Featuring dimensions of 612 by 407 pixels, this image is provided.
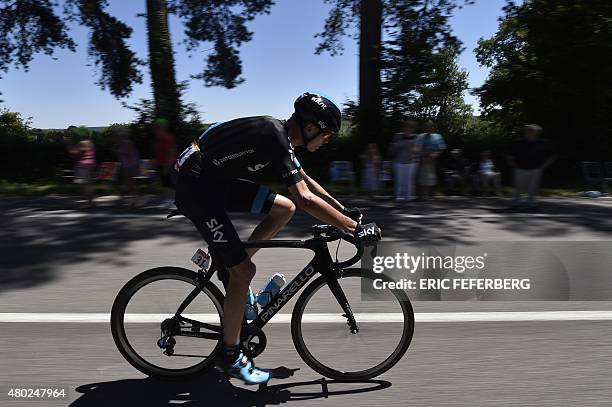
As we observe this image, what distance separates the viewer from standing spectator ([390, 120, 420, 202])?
11.6 m

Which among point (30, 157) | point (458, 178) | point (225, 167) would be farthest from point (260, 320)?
point (30, 157)

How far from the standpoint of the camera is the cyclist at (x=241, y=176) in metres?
3.04

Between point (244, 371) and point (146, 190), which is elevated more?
point (146, 190)

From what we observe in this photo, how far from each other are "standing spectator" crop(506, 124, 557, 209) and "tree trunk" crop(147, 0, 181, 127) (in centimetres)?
1083

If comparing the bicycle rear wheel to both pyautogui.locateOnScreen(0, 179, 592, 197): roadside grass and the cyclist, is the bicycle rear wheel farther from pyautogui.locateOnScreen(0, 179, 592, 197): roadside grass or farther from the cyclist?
pyautogui.locateOnScreen(0, 179, 592, 197): roadside grass

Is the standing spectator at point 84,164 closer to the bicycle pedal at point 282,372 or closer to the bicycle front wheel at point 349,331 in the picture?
the bicycle pedal at point 282,372

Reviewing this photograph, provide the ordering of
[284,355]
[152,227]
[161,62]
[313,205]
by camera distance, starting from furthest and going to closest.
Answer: [161,62] < [152,227] < [284,355] < [313,205]

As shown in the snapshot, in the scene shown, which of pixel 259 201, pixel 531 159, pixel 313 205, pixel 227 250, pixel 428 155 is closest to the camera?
pixel 313 205

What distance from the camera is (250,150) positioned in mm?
A: 3109

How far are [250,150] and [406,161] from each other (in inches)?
352
